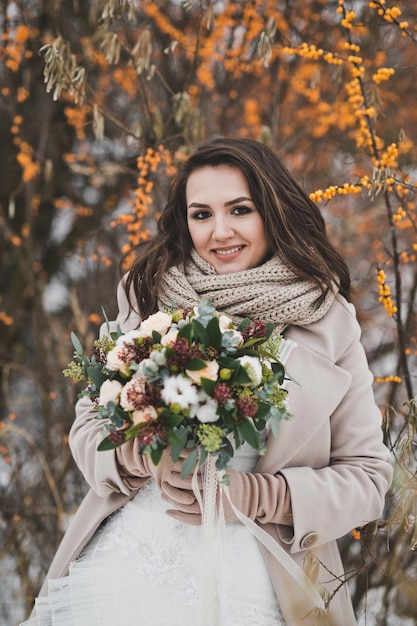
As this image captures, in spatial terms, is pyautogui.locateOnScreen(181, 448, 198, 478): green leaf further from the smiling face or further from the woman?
the smiling face

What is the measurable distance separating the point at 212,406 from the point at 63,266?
362cm

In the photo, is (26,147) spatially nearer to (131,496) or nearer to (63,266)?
(63,266)

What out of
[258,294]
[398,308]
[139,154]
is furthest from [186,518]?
[139,154]

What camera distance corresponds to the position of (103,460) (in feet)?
6.24

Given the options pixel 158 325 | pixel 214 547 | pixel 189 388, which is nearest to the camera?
pixel 189 388

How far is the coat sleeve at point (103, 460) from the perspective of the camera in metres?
1.81

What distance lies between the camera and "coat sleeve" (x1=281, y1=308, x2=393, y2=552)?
1.77 m

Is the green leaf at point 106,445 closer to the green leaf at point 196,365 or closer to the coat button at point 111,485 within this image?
the green leaf at point 196,365

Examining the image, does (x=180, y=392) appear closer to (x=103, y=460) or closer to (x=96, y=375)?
(x=96, y=375)

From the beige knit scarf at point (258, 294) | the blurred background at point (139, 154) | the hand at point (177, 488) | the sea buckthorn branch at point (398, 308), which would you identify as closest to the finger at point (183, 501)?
the hand at point (177, 488)

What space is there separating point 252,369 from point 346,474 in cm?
58

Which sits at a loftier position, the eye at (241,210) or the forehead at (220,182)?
the forehead at (220,182)

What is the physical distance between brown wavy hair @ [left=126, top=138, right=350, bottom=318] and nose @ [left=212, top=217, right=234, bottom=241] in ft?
0.38

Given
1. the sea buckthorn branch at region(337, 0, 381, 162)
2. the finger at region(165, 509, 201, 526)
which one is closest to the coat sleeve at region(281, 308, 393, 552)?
the finger at region(165, 509, 201, 526)
